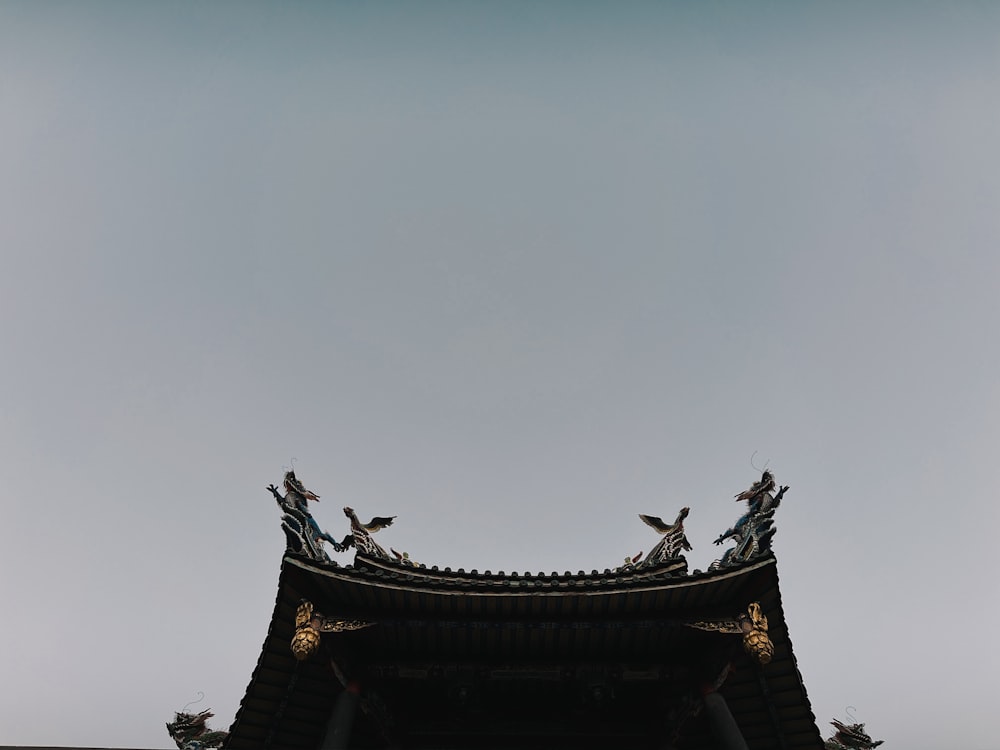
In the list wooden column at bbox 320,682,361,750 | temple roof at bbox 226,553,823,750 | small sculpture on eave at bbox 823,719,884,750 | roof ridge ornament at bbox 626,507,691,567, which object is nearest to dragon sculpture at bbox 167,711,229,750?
temple roof at bbox 226,553,823,750

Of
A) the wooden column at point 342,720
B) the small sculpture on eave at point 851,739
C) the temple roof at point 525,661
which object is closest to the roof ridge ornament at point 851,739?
the small sculpture on eave at point 851,739

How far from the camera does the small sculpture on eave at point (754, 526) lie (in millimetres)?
11641

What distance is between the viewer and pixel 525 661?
1122 cm

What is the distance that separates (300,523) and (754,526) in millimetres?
8254

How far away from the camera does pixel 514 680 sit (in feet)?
36.7

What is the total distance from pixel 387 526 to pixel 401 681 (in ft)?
9.49

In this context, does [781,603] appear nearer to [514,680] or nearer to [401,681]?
[514,680]

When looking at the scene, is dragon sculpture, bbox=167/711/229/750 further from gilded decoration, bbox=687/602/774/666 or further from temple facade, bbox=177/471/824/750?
gilded decoration, bbox=687/602/774/666

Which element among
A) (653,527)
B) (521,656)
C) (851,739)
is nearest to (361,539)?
(521,656)

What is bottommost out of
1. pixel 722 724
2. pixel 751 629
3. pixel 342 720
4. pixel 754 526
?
pixel 722 724

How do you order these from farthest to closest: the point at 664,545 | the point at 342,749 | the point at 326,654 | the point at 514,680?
the point at 664,545
the point at 514,680
the point at 326,654
the point at 342,749

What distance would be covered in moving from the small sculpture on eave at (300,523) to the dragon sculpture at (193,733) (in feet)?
16.0

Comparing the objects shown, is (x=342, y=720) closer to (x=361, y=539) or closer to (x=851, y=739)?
(x=361, y=539)

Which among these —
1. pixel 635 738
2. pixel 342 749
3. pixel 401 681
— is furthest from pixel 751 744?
pixel 342 749
